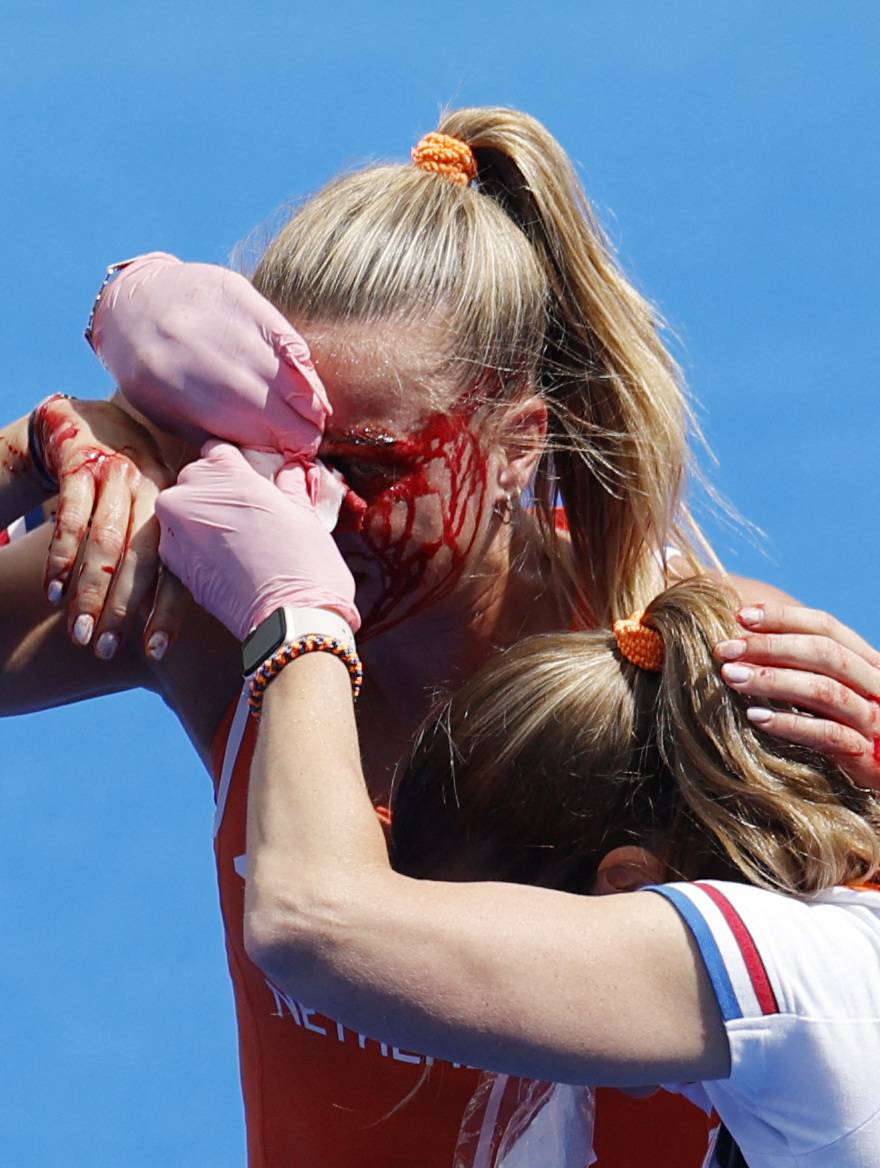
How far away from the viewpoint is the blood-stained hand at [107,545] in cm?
146

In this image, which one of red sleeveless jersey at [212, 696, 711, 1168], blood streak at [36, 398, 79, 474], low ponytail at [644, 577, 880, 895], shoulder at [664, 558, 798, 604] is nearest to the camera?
low ponytail at [644, 577, 880, 895]

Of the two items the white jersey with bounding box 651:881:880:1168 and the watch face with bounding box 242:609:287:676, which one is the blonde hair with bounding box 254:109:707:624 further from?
the white jersey with bounding box 651:881:880:1168

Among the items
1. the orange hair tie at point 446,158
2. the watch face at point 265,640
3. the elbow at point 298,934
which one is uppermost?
the orange hair tie at point 446,158

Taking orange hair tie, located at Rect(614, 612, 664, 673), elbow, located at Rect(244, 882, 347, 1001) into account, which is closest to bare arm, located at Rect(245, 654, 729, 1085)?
elbow, located at Rect(244, 882, 347, 1001)

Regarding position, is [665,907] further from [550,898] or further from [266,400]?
[266,400]

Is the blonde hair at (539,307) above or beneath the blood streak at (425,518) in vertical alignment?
above

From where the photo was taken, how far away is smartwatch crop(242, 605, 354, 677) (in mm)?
1360

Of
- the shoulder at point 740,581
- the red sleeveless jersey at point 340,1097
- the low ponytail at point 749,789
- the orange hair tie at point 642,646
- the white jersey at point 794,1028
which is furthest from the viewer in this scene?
the shoulder at point 740,581

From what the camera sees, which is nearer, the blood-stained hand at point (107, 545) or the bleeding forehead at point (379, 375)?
the blood-stained hand at point (107, 545)

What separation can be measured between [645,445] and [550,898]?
0.65 m

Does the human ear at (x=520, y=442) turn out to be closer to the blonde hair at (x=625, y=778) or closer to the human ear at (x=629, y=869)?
the blonde hair at (x=625, y=778)

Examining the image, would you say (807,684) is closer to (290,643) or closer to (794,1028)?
(794,1028)

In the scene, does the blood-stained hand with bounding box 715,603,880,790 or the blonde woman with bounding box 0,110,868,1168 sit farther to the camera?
the blonde woman with bounding box 0,110,868,1168

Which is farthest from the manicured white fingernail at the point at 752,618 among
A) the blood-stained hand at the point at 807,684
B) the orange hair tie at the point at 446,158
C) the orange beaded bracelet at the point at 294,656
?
the orange hair tie at the point at 446,158
